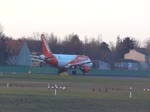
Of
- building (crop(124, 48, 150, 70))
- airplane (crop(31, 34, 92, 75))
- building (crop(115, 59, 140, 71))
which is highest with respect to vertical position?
building (crop(124, 48, 150, 70))

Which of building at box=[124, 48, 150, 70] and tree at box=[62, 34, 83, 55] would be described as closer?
tree at box=[62, 34, 83, 55]

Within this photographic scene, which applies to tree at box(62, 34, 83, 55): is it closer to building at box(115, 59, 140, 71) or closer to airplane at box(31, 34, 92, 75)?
building at box(115, 59, 140, 71)

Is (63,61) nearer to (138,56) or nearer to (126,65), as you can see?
(126,65)

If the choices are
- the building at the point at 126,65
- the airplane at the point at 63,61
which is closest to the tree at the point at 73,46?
the building at the point at 126,65

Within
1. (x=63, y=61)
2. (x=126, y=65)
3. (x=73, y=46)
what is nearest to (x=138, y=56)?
(x=126, y=65)

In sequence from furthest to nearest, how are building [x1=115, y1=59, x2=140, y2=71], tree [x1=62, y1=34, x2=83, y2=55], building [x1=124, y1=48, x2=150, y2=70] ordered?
building [x1=124, y1=48, x2=150, y2=70], tree [x1=62, y1=34, x2=83, y2=55], building [x1=115, y1=59, x2=140, y2=71]

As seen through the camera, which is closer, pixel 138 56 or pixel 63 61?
pixel 63 61

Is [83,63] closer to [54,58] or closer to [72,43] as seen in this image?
[54,58]

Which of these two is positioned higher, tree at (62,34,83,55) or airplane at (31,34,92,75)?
tree at (62,34,83,55)

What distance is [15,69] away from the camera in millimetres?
120688

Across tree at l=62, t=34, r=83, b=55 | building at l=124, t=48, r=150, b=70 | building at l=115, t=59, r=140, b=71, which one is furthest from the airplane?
building at l=124, t=48, r=150, b=70

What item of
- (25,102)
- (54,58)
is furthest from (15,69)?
(25,102)

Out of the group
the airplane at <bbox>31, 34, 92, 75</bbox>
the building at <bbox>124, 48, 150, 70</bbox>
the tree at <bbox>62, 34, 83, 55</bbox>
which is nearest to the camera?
the airplane at <bbox>31, 34, 92, 75</bbox>

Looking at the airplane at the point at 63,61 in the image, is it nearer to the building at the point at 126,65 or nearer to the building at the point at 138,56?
the building at the point at 126,65
